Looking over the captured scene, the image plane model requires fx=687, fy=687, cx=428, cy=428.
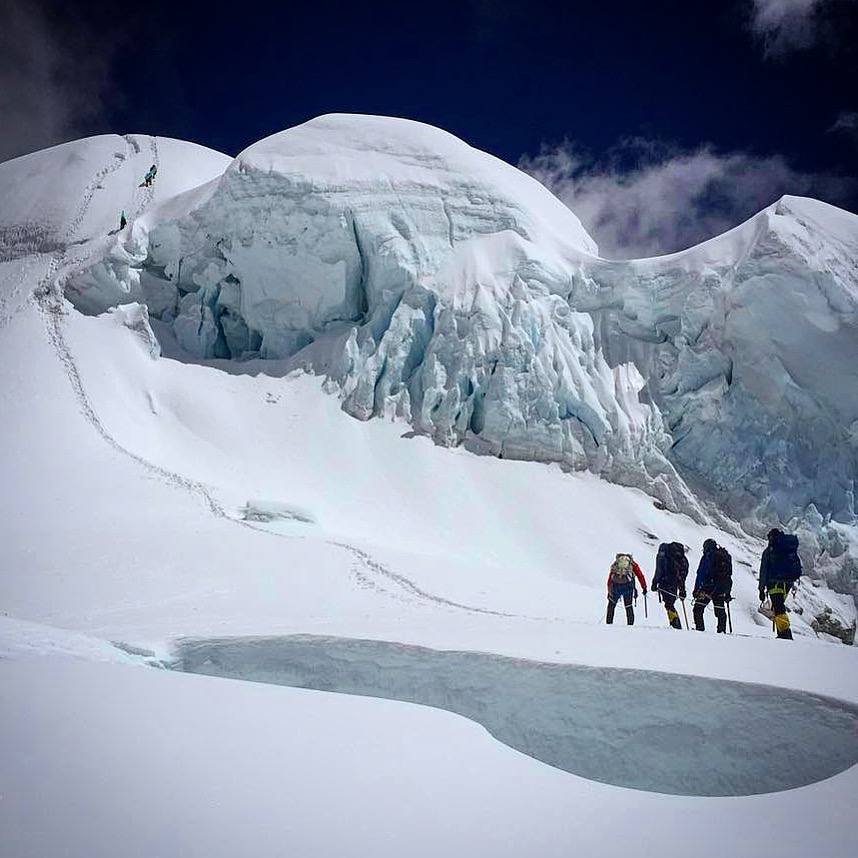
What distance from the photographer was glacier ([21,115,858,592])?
65.8ft

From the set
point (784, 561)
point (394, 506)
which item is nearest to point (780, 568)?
point (784, 561)

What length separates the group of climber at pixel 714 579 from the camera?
748cm

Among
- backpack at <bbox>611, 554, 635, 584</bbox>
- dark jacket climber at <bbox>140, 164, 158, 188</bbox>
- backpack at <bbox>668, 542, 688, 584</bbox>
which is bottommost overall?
backpack at <bbox>611, 554, 635, 584</bbox>

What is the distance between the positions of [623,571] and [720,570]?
121 centimetres

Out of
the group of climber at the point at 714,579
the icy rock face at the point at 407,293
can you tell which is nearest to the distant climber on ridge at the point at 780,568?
the group of climber at the point at 714,579

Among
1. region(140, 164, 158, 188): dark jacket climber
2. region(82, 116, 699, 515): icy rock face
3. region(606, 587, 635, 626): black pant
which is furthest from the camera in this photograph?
region(140, 164, 158, 188): dark jacket climber

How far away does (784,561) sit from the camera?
24.7 ft

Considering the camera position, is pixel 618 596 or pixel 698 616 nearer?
pixel 698 616

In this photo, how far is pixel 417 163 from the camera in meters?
24.6

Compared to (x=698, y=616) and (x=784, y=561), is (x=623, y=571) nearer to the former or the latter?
(x=698, y=616)

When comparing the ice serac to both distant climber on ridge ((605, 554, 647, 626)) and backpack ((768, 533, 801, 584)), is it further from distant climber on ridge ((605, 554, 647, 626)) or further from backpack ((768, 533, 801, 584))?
backpack ((768, 533, 801, 584))

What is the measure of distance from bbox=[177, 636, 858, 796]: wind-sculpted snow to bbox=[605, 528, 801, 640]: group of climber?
2.97 m

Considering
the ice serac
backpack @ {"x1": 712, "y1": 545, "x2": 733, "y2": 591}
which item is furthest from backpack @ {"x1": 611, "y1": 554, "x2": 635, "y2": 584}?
the ice serac

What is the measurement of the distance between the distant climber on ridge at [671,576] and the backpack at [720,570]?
1.44 feet
